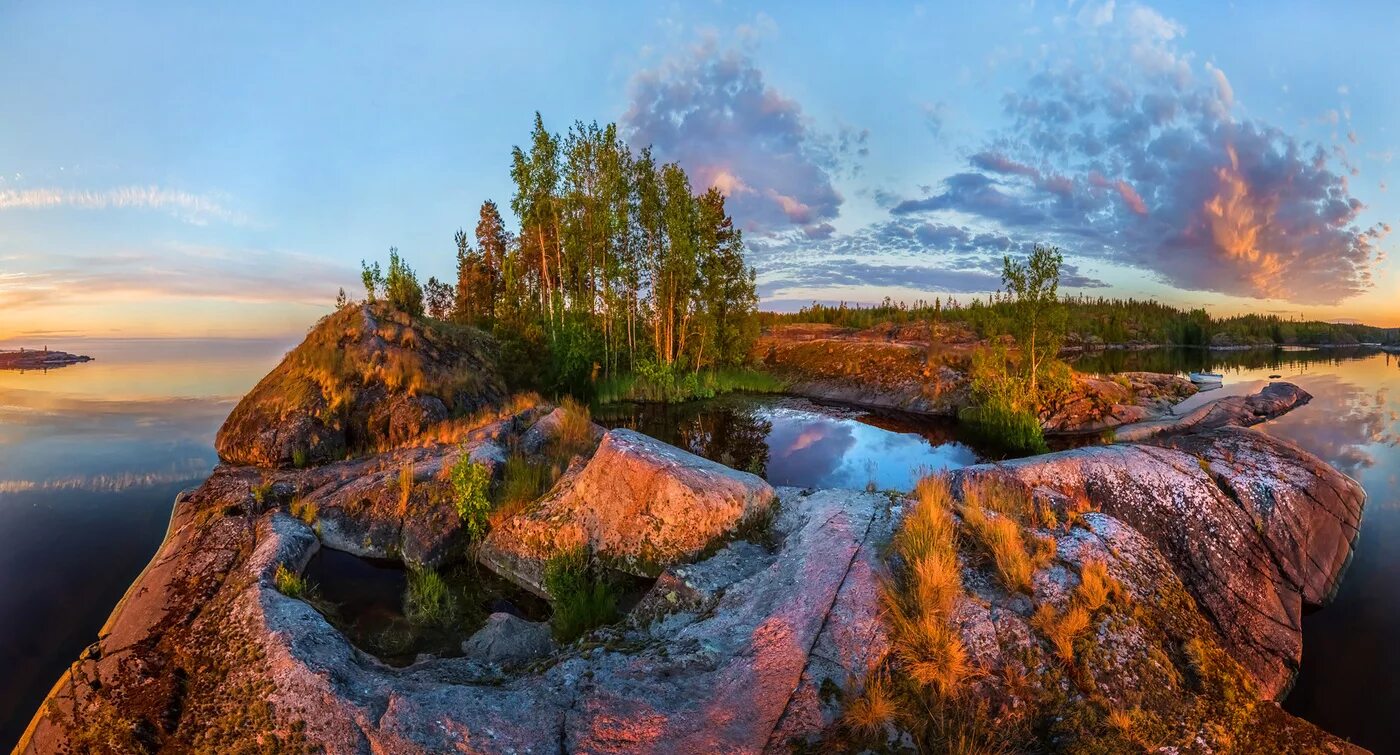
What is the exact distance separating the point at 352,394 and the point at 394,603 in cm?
963

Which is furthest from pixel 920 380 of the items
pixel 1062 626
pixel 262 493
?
pixel 262 493

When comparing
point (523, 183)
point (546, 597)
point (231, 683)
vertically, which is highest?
point (523, 183)

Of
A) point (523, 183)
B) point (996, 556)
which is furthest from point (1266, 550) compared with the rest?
point (523, 183)

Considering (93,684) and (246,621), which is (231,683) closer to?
(246,621)

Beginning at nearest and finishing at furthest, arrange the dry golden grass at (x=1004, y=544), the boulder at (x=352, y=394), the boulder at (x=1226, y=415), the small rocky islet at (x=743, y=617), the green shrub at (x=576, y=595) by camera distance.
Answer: the small rocky islet at (x=743, y=617), the dry golden grass at (x=1004, y=544), the green shrub at (x=576, y=595), the boulder at (x=352, y=394), the boulder at (x=1226, y=415)

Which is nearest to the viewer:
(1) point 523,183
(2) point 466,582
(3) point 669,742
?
(3) point 669,742

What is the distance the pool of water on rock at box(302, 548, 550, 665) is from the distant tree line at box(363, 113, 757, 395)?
16.9m

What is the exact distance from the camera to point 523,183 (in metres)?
28.6

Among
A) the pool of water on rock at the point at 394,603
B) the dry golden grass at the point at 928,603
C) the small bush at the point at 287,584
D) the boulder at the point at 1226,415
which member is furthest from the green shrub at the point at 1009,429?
the small bush at the point at 287,584

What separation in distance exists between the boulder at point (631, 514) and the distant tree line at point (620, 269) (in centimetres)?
1713

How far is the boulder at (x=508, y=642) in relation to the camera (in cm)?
Result: 583

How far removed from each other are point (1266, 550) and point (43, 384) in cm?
3817

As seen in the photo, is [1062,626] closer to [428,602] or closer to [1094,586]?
[1094,586]

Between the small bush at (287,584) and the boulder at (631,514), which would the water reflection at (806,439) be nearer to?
the boulder at (631,514)
